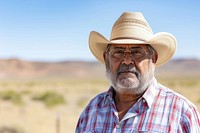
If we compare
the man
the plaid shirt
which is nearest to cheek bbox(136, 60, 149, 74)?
the man

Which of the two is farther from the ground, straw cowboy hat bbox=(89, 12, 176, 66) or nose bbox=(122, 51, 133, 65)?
straw cowboy hat bbox=(89, 12, 176, 66)

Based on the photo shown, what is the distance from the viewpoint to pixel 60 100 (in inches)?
1105

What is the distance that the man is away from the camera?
3.44 metres

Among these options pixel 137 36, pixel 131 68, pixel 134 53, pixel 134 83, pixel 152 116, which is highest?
pixel 137 36

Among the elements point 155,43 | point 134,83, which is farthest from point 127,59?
point 155,43

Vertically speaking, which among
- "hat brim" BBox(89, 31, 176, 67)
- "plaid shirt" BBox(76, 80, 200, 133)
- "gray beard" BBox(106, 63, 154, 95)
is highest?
"hat brim" BBox(89, 31, 176, 67)

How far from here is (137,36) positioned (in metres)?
3.71

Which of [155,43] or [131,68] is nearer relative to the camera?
[131,68]

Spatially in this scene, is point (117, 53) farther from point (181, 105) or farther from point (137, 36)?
→ point (181, 105)

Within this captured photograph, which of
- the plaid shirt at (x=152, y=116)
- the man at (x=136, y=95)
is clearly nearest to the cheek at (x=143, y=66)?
the man at (x=136, y=95)

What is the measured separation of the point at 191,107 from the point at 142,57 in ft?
2.11

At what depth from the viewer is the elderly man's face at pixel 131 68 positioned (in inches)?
143

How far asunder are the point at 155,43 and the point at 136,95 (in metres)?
0.53

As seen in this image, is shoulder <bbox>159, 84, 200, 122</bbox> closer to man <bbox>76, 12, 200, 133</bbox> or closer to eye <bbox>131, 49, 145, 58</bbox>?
man <bbox>76, 12, 200, 133</bbox>
